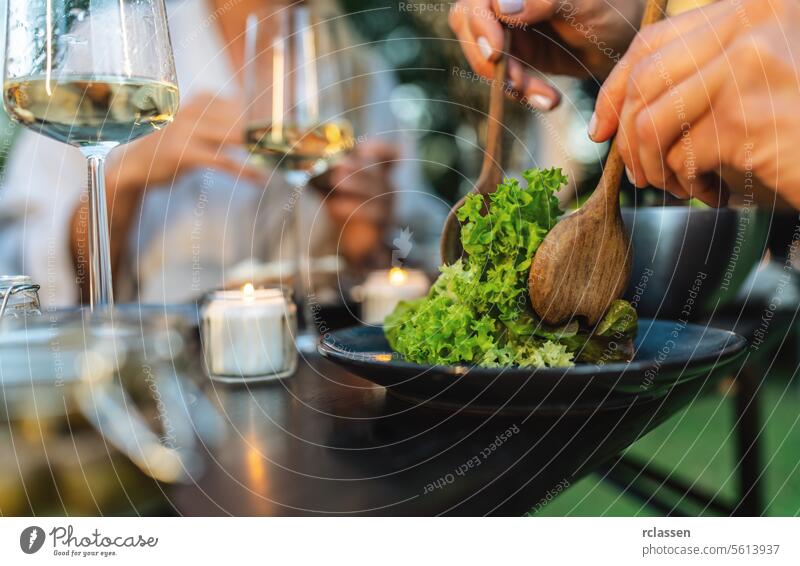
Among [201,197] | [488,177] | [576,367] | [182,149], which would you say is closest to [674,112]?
[488,177]

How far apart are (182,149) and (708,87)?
2.24 feet

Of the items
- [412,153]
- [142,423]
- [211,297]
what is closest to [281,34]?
[211,297]

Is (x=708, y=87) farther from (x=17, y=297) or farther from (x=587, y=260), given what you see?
(x=17, y=297)

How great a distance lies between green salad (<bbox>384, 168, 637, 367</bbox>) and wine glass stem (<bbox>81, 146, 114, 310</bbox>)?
6.1 inches

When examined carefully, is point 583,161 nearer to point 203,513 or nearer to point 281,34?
point 281,34

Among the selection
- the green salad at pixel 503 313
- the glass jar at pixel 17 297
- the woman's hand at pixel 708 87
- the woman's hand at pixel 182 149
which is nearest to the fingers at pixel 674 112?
the woman's hand at pixel 708 87

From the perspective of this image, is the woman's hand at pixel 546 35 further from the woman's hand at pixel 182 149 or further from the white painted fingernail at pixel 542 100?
the woman's hand at pixel 182 149

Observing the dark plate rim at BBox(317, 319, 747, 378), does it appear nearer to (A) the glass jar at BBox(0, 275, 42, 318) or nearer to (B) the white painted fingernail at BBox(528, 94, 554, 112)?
(A) the glass jar at BBox(0, 275, 42, 318)

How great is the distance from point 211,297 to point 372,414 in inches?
6.0

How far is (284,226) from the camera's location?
3.83 feet

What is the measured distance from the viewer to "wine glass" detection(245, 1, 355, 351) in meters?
0.60

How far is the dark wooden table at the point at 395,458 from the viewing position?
25 centimetres

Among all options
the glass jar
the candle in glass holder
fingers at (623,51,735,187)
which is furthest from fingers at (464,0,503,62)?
the glass jar

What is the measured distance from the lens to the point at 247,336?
0.39 m
